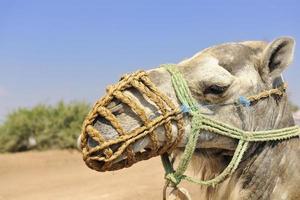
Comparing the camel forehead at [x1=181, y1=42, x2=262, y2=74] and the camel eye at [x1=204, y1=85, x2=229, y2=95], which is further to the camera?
the camel forehead at [x1=181, y1=42, x2=262, y2=74]

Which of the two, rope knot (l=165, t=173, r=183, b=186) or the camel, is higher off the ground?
the camel

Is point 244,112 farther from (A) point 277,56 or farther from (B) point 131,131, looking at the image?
(B) point 131,131

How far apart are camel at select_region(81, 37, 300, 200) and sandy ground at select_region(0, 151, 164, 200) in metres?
4.96

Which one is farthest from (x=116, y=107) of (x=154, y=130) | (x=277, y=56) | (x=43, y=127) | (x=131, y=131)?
(x=43, y=127)

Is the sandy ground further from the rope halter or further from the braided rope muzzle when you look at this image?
the braided rope muzzle

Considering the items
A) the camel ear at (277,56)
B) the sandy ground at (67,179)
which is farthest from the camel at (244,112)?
the sandy ground at (67,179)

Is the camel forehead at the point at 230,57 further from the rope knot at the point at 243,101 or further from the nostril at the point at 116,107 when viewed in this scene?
the nostril at the point at 116,107

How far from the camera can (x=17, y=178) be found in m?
13.5

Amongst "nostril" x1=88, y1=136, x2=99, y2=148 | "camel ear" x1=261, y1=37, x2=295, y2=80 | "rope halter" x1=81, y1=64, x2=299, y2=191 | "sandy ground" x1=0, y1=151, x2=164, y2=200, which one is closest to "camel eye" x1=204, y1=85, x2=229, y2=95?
"rope halter" x1=81, y1=64, x2=299, y2=191

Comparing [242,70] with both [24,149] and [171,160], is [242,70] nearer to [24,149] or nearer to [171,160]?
[171,160]

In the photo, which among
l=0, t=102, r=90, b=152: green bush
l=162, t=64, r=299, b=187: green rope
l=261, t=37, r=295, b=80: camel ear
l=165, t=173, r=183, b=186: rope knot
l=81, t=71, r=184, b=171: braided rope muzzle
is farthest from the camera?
l=0, t=102, r=90, b=152: green bush

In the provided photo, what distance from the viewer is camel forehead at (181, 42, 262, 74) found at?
13.5ft

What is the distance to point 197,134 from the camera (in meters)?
3.91

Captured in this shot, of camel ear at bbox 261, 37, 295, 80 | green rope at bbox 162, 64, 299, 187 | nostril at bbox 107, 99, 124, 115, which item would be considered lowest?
green rope at bbox 162, 64, 299, 187
